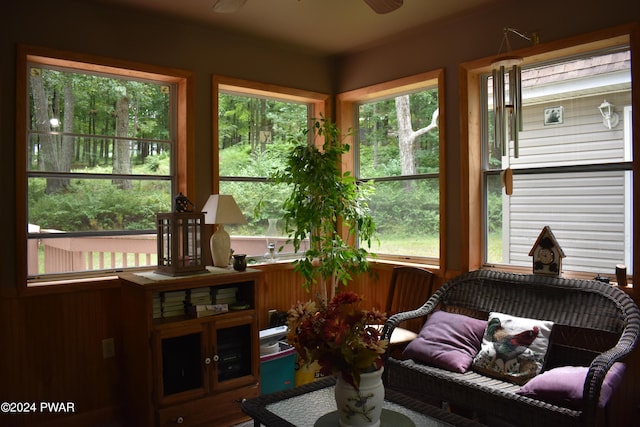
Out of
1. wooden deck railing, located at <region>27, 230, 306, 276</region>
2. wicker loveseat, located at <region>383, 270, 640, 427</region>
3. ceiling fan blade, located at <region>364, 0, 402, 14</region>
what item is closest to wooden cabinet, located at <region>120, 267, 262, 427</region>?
wooden deck railing, located at <region>27, 230, 306, 276</region>

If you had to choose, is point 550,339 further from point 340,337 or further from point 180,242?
point 180,242

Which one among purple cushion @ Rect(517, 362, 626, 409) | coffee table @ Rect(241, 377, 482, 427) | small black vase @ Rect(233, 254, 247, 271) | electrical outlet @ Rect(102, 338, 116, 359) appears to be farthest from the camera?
small black vase @ Rect(233, 254, 247, 271)

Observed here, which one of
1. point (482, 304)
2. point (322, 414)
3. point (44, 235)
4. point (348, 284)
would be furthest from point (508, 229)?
point (44, 235)

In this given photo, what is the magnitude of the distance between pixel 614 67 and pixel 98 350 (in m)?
3.65

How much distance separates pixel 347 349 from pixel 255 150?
2.62 metres

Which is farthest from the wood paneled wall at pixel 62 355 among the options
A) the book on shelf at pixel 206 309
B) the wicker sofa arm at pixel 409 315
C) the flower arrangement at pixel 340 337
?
the flower arrangement at pixel 340 337

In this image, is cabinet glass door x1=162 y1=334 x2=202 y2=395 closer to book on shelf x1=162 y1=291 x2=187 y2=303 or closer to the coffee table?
book on shelf x1=162 y1=291 x2=187 y2=303

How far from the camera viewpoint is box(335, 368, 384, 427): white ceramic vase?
6.50ft

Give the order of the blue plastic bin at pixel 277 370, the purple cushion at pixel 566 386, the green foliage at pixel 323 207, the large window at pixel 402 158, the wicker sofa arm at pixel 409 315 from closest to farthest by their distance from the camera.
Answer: the purple cushion at pixel 566 386, the wicker sofa arm at pixel 409 315, the blue plastic bin at pixel 277 370, the green foliage at pixel 323 207, the large window at pixel 402 158

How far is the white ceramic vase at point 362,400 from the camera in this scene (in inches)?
78.0

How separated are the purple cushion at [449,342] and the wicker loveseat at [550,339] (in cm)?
5

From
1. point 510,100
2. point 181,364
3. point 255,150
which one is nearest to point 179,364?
point 181,364

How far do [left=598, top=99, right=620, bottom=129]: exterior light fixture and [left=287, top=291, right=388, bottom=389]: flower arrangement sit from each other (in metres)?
2.04

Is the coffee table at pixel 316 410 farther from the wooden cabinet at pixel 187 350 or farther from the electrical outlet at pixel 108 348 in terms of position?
the electrical outlet at pixel 108 348
